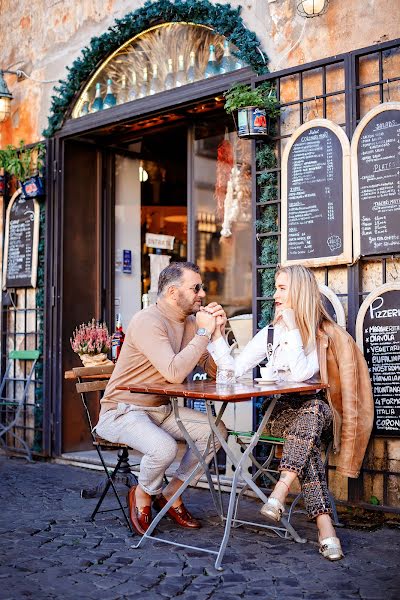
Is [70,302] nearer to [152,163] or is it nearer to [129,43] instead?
[152,163]

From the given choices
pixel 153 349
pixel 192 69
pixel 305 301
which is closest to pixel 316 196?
pixel 305 301

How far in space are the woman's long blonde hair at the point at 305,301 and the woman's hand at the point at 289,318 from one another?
60mm

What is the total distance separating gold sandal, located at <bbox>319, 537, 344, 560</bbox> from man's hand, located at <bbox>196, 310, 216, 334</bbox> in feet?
4.37

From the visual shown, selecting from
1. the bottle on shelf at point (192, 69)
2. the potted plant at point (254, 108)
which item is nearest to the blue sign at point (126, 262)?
the bottle on shelf at point (192, 69)

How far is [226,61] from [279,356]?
9.20ft

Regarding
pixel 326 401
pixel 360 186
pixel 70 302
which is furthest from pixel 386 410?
pixel 70 302

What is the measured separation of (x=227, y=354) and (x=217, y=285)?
3103mm

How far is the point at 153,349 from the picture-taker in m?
4.64

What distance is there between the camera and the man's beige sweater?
15.1 feet

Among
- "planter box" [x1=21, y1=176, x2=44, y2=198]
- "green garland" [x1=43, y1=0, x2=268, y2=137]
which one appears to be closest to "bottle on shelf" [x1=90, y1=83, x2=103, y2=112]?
"green garland" [x1=43, y1=0, x2=268, y2=137]

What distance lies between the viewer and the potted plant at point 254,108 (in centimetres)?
570

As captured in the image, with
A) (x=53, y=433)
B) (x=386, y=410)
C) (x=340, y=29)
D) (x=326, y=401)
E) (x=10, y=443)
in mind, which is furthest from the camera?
(x=10, y=443)

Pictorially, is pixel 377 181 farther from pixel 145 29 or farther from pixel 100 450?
pixel 145 29

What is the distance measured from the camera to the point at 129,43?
7.29 metres
